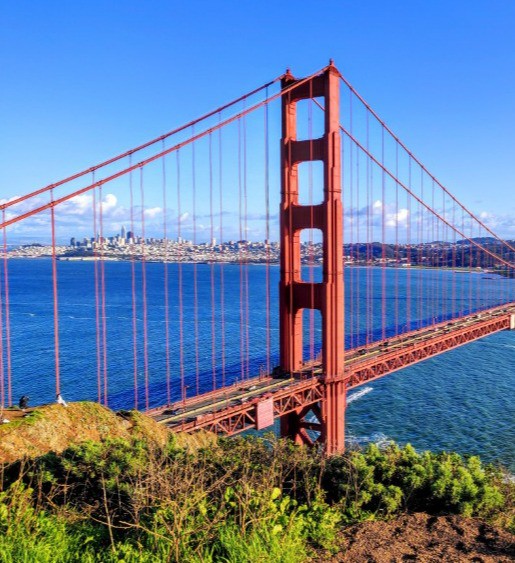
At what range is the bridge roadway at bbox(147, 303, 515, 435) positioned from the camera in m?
18.7

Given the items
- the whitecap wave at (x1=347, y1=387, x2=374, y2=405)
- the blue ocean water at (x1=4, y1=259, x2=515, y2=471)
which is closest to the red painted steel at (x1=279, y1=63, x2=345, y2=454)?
the blue ocean water at (x1=4, y1=259, x2=515, y2=471)

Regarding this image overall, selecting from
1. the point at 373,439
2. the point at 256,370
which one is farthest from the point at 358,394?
the point at 373,439

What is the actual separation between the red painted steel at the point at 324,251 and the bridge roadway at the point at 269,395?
97 centimetres

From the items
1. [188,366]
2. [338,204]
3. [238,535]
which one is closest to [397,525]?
[238,535]

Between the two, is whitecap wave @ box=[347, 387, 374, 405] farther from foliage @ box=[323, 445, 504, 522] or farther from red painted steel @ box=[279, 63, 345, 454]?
foliage @ box=[323, 445, 504, 522]

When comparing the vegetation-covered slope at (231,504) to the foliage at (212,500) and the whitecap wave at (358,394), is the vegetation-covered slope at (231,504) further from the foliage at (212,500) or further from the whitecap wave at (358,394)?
the whitecap wave at (358,394)

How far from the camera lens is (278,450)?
1029 centimetres

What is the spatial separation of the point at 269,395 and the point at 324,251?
6698 mm

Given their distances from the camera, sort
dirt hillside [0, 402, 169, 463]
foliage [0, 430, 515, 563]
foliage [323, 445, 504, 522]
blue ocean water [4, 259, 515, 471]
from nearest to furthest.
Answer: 1. foliage [0, 430, 515, 563]
2. foliage [323, 445, 504, 522]
3. dirt hillside [0, 402, 169, 463]
4. blue ocean water [4, 259, 515, 471]

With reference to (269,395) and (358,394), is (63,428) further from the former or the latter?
(358,394)

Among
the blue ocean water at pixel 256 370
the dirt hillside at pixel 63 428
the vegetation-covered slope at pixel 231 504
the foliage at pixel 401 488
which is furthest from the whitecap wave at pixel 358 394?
the foliage at pixel 401 488

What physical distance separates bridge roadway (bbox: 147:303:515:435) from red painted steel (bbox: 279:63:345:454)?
A: 97 centimetres

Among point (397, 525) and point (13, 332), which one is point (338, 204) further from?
point (13, 332)

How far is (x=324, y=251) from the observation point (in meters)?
23.4
